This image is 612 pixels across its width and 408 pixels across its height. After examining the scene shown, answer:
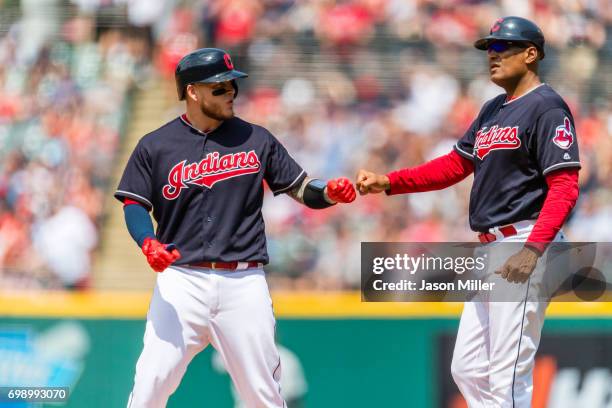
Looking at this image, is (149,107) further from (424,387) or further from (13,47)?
(424,387)

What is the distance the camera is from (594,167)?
6184 millimetres

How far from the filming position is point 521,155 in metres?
3.58

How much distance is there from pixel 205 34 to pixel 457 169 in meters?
3.11

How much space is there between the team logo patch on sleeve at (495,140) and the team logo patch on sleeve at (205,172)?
3.00 ft

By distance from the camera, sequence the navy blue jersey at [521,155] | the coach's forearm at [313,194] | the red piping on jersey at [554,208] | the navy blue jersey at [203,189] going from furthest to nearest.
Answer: the coach's forearm at [313,194] < the navy blue jersey at [203,189] < the navy blue jersey at [521,155] < the red piping on jersey at [554,208]

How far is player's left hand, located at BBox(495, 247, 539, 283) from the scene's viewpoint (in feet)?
11.1

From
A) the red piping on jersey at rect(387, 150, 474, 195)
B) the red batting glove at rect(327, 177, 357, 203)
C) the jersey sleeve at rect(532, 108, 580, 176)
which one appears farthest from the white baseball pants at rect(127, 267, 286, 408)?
the jersey sleeve at rect(532, 108, 580, 176)

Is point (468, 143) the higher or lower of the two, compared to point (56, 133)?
higher

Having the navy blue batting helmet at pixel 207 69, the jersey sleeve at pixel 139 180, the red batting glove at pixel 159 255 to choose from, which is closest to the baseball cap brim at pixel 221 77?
the navy blue batting helmet at pixel 207 69

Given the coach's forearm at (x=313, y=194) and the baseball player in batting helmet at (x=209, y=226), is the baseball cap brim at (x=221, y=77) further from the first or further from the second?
the coach's forearm at (x=313, y=194)

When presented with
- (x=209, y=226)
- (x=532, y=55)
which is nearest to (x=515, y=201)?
(x=532, y=55)

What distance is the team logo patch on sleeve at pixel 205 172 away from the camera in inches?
148

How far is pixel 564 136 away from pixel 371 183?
0.91 meters

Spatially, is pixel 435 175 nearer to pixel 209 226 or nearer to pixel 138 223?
pixel 209 226
